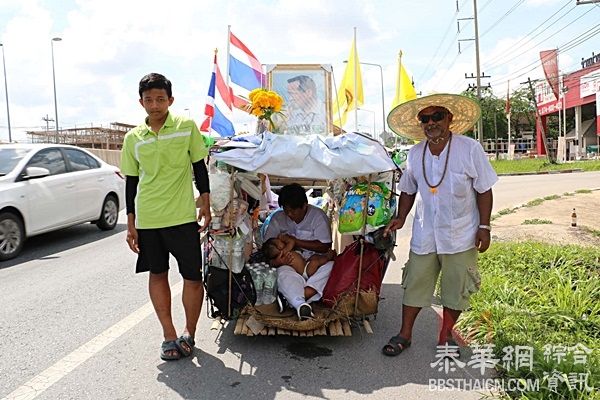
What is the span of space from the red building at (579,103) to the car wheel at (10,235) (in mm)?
34551

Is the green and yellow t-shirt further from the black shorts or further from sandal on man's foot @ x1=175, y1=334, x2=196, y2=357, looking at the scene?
sandal on man's foot @ x1=175, y1=334, x2=196, y2=357

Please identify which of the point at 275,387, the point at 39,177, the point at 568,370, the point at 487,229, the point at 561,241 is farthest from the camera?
the point at 39,177

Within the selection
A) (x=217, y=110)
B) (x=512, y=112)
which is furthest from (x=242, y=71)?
(x=512, y=112)

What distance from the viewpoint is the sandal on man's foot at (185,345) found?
368cm

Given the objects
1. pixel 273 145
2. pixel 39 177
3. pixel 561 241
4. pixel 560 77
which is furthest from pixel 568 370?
pixel 560 77

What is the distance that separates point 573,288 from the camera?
15.1ft

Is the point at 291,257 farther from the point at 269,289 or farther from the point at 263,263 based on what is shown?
the point at 269,289

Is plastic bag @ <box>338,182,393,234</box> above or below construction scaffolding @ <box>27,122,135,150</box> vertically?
below

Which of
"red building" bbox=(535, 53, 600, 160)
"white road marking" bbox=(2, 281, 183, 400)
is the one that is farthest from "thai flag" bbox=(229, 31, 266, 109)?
"red building" bbox=(535, 53, 600, 160)

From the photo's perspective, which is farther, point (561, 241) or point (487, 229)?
point (561, 241)

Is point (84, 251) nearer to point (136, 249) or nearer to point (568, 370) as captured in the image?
point (136, 249)

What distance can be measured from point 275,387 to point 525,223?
7139 millimetres

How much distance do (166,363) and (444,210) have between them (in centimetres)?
223

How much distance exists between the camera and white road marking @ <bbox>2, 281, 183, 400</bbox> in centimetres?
318
